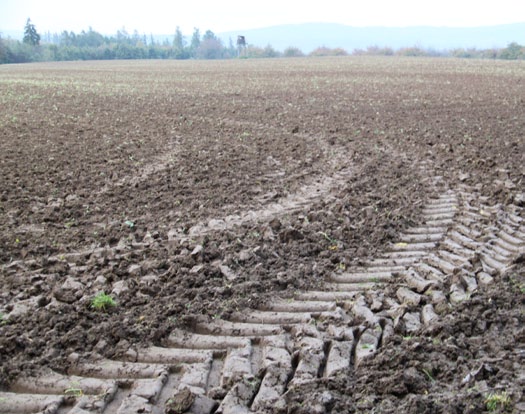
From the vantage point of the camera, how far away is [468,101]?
2012 cm

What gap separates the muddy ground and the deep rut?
0.16m

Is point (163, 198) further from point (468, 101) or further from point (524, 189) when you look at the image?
point (468, 101)

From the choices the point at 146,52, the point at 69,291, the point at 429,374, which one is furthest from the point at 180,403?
the point at 146,52

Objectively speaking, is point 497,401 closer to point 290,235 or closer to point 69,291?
point 290,235

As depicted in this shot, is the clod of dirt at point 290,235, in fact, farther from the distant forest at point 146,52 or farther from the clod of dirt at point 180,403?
the distant forest at point 146,52

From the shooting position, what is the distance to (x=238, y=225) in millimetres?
7324

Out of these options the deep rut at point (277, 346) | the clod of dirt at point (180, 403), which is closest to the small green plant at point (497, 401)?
the deep rut at point (277, 346)

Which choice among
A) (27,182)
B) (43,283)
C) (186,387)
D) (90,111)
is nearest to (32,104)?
(90,111)

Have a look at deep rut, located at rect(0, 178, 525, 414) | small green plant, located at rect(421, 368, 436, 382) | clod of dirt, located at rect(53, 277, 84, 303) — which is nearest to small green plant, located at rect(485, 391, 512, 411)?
small green plant, located at rect(421, 368, 436, 382)

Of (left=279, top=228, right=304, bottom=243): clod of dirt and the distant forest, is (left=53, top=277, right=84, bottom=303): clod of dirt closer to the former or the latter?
(left=279, top=228, right=304, bottom=243): clod of dirt

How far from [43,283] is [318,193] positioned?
4403mm

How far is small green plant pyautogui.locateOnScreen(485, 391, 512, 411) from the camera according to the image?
3.41m

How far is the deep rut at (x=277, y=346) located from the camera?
3824 millimetres

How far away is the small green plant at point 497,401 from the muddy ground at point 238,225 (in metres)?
0.02
